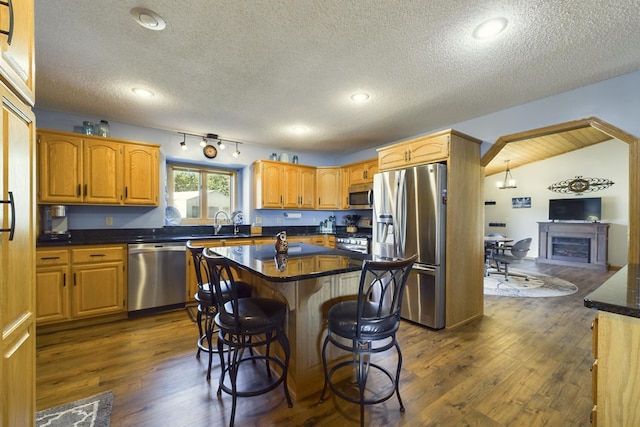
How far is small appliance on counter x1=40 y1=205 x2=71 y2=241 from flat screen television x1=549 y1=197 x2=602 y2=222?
1053cm

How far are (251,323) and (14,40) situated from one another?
5.23 ft

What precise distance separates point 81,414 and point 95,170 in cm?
278

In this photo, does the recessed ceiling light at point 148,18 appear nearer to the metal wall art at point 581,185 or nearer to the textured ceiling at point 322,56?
the textured ceiling at point 322,56

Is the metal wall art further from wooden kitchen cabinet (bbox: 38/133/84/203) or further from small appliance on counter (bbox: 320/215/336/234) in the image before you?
wooden kitchen cabinet (bbox: 38/133/84/203)

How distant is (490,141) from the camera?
11.0ft

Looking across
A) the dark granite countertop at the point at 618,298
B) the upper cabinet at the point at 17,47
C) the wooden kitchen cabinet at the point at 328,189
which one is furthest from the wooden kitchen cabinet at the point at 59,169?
the dark granite countertop at the point at 618,298

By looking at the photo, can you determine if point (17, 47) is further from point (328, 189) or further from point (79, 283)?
point (328, 189)

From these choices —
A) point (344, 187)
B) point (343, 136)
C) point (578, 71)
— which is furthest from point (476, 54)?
point (344, 187)

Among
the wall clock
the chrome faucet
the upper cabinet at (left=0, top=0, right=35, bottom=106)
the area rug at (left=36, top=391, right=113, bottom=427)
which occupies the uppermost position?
the wall clock

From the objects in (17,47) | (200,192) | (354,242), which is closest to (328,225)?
(354,242)

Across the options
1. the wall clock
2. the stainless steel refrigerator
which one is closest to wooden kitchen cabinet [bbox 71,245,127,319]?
the wall clock

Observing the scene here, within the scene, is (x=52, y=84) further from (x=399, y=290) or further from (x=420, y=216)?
(x=420, y=216)

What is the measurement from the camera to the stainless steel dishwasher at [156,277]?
10.9 feet

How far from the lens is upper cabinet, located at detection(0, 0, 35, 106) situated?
87 centimetres
